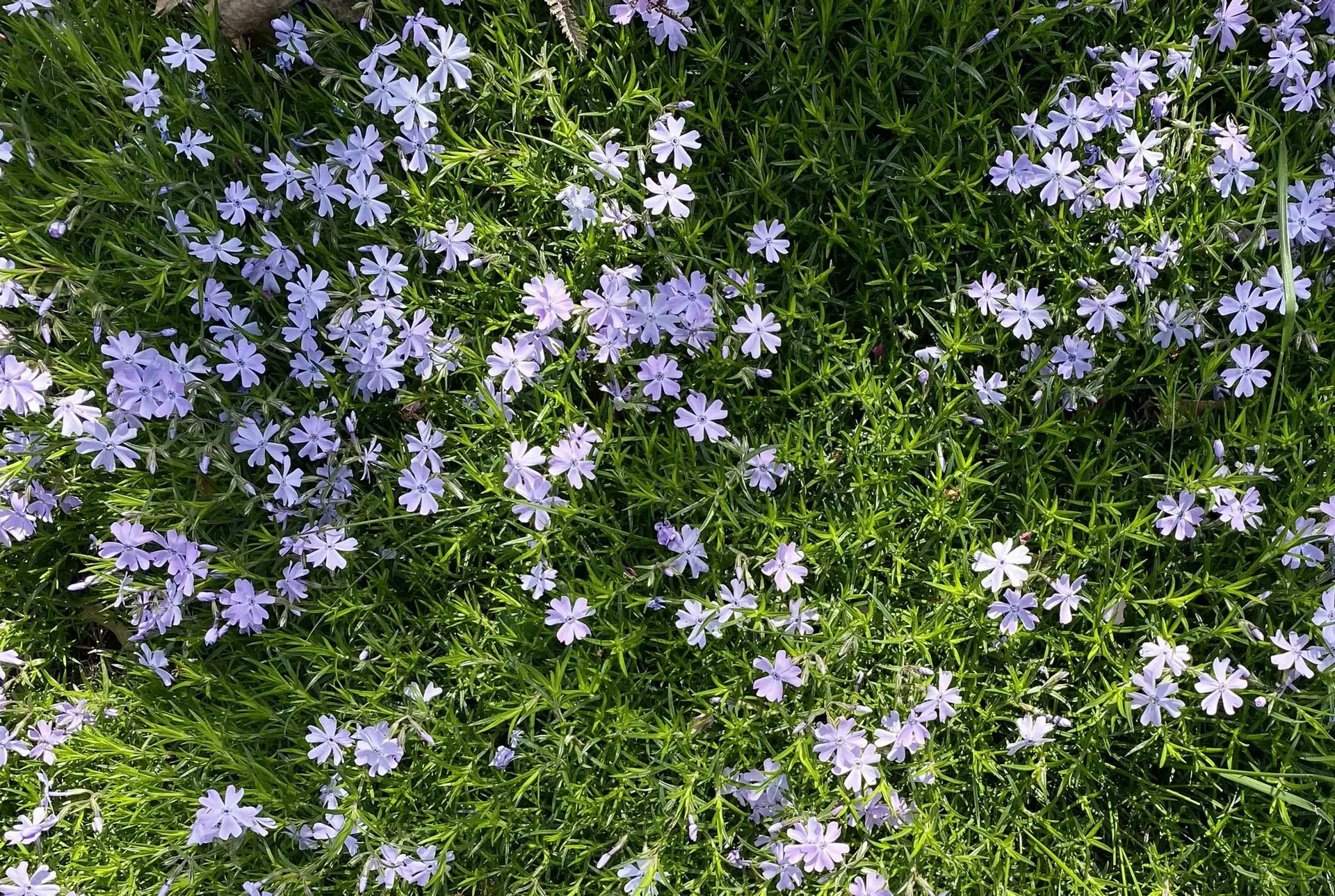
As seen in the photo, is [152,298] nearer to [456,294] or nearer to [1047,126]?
[456,294]

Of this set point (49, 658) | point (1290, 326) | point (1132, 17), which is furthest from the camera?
point (49, 658)

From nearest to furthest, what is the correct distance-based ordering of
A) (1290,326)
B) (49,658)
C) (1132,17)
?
1. (1290,326)
2. (1132,17)
3. (49,658)

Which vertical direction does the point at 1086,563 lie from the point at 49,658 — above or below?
above

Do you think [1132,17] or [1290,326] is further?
[1132,17]

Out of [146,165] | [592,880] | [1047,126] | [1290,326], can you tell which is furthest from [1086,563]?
[146,165]

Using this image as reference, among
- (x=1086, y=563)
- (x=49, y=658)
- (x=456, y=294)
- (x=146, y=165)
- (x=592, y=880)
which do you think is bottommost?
(x=49, y=658)

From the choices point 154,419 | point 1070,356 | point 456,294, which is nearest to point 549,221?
point 456,294

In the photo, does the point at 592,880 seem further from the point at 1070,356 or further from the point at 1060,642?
the point at 1070,356
